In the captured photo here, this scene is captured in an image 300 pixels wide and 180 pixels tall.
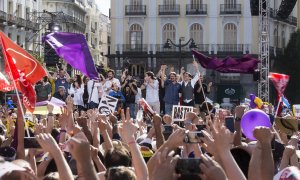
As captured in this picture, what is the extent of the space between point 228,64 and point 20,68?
9703mm

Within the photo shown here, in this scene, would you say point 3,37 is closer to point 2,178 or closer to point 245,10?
point 2,178

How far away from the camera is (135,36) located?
2242 inches

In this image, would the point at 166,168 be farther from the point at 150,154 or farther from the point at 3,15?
the point at 3,15

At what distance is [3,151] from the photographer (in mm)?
5738

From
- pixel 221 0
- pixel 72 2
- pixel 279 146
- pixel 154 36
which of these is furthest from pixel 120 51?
pixel 279 146

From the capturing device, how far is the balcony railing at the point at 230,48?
55500 mm

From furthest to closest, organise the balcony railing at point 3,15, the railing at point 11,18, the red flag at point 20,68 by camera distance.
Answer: the railing at point 11,18
the balcony railing at point 3,15
the red flag at point 20,68

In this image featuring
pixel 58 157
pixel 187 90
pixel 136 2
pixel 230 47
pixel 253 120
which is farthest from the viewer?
pixel 136 2

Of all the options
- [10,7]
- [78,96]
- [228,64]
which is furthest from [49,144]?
[10,7]

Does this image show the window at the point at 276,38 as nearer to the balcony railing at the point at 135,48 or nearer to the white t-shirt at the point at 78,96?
the balcony railing at the point at 135,48

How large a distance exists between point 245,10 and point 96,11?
2067 inches

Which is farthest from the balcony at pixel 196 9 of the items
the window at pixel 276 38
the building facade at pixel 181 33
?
the window at pixel 276 38

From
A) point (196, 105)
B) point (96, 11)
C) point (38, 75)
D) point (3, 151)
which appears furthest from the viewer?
point (96, 11)

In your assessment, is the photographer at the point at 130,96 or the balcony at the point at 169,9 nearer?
the photographer at the point at 130,96
